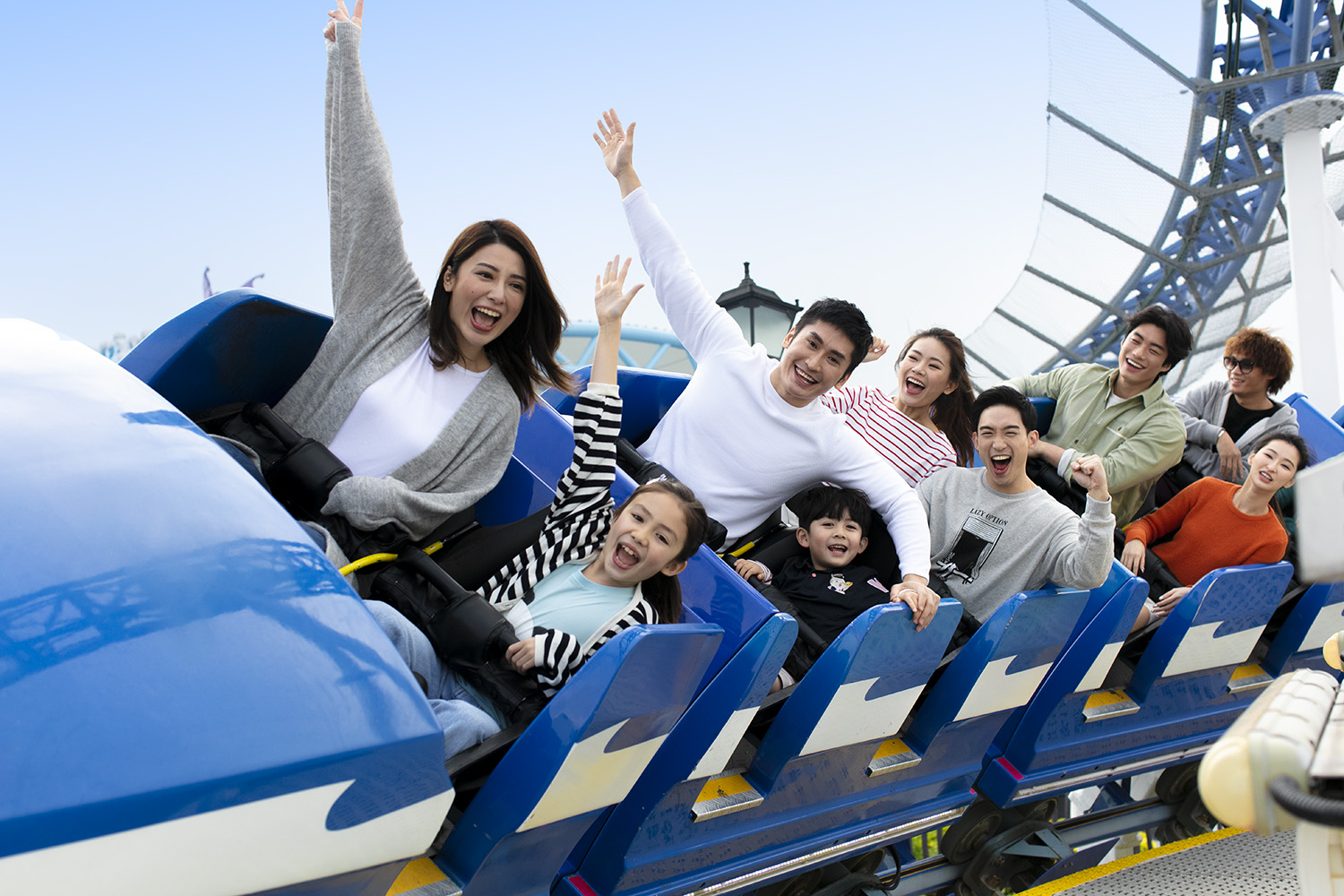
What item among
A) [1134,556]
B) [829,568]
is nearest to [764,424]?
[829,568]

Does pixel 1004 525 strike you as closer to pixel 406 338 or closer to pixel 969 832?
pixel 969 832

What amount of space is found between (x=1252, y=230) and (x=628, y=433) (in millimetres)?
8664

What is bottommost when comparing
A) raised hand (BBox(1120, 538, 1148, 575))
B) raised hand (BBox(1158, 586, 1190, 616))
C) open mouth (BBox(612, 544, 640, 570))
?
raised hand (BBox(1158, 586, 1190, 616))

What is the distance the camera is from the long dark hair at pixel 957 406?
2.89 m

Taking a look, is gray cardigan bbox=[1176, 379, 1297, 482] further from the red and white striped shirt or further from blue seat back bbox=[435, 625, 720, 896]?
blue seat back bbox=[435, 625, 720, 896]

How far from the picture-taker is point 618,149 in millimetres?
2480

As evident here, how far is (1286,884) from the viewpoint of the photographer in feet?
8.17

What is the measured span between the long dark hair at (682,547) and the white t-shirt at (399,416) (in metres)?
0.37

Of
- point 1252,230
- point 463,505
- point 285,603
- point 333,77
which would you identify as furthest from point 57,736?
point 1252,230

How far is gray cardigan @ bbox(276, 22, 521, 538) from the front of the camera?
5.87 ft

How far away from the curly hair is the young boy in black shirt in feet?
6.03

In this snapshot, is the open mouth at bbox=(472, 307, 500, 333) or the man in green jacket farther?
the man in green jacket

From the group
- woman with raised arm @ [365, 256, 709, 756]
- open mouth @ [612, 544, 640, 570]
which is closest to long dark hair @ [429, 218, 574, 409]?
woman with raised arm @ [365, 256, 709, 756]

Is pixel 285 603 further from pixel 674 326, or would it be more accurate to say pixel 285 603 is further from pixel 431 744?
pixel 674 326
